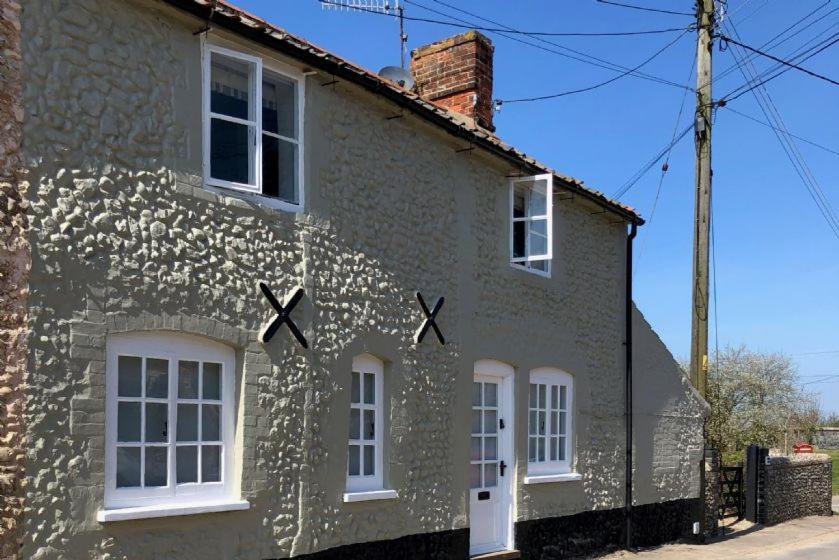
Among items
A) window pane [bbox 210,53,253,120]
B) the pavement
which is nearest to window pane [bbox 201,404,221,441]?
window pane [bbox 210,53,253,120]

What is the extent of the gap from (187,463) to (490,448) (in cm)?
510

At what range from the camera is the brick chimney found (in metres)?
13.8

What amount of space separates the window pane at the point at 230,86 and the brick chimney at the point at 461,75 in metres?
6.04

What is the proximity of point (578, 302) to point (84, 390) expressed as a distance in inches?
337

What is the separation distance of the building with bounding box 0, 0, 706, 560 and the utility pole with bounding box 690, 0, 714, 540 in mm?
3715

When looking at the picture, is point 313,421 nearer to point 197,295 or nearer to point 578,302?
point 197,295

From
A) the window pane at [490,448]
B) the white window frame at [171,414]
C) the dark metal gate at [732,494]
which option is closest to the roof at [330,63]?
the white window frame at [171,414]

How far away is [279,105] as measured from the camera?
8633 millimetres

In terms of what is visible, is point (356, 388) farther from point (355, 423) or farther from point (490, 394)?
point (490, 394)

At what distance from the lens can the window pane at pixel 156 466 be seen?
23.0 ft

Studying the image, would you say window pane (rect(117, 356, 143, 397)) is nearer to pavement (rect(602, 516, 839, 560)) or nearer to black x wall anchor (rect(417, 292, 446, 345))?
black x wall anchor (rect(417, 292, 446, 345))

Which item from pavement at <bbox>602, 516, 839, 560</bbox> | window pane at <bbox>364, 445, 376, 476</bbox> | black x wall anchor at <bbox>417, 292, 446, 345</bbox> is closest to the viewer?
window pane at <bbox>364, 445, 376, 476</bbox>

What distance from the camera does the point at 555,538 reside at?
491 inches

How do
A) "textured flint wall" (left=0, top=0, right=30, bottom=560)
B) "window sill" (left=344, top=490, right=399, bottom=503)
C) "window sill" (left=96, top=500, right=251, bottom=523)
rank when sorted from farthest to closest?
1. "window sill" (left=344, top=490, right=399, bottom=503)
2. "window sill" (left=96, top=500, right=251, bottom=523)
3. "textured flint wall" (left=0, top=0, right=30, bottom=560)
